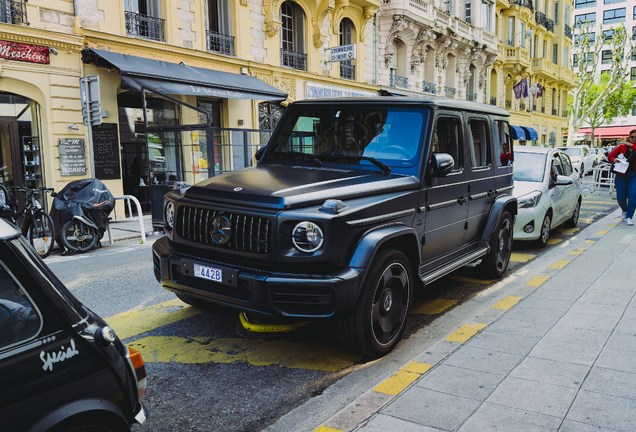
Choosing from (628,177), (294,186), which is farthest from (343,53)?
→ (294,186)

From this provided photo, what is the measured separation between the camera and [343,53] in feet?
64.3

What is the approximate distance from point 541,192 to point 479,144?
3218 millimetres

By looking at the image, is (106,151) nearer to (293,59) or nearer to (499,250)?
(293,59)

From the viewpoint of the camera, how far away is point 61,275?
6902mm

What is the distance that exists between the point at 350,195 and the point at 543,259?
16.7 ft

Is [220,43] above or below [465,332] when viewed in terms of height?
above

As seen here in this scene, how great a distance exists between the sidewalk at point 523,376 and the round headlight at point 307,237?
1.00 meters

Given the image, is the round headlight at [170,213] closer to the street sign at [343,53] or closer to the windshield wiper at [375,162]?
the windshield wiper at [375,162]

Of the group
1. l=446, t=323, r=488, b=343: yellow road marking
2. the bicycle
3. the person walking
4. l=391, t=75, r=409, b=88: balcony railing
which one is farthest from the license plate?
l=391, t=75, r=409, b=88: balcony railing

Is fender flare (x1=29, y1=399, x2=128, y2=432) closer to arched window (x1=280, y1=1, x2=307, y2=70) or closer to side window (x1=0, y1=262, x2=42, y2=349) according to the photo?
side window (x1=0, y1=262, x2=42, y2=349)

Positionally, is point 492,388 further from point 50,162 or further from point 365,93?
point 365,93

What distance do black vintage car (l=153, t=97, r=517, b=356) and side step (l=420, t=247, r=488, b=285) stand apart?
0.06 feet

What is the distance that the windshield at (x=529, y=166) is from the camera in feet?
29.0

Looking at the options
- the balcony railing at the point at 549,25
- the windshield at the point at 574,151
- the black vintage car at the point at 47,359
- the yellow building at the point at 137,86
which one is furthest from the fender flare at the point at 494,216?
→ the balcony railing at the point at 549,25
